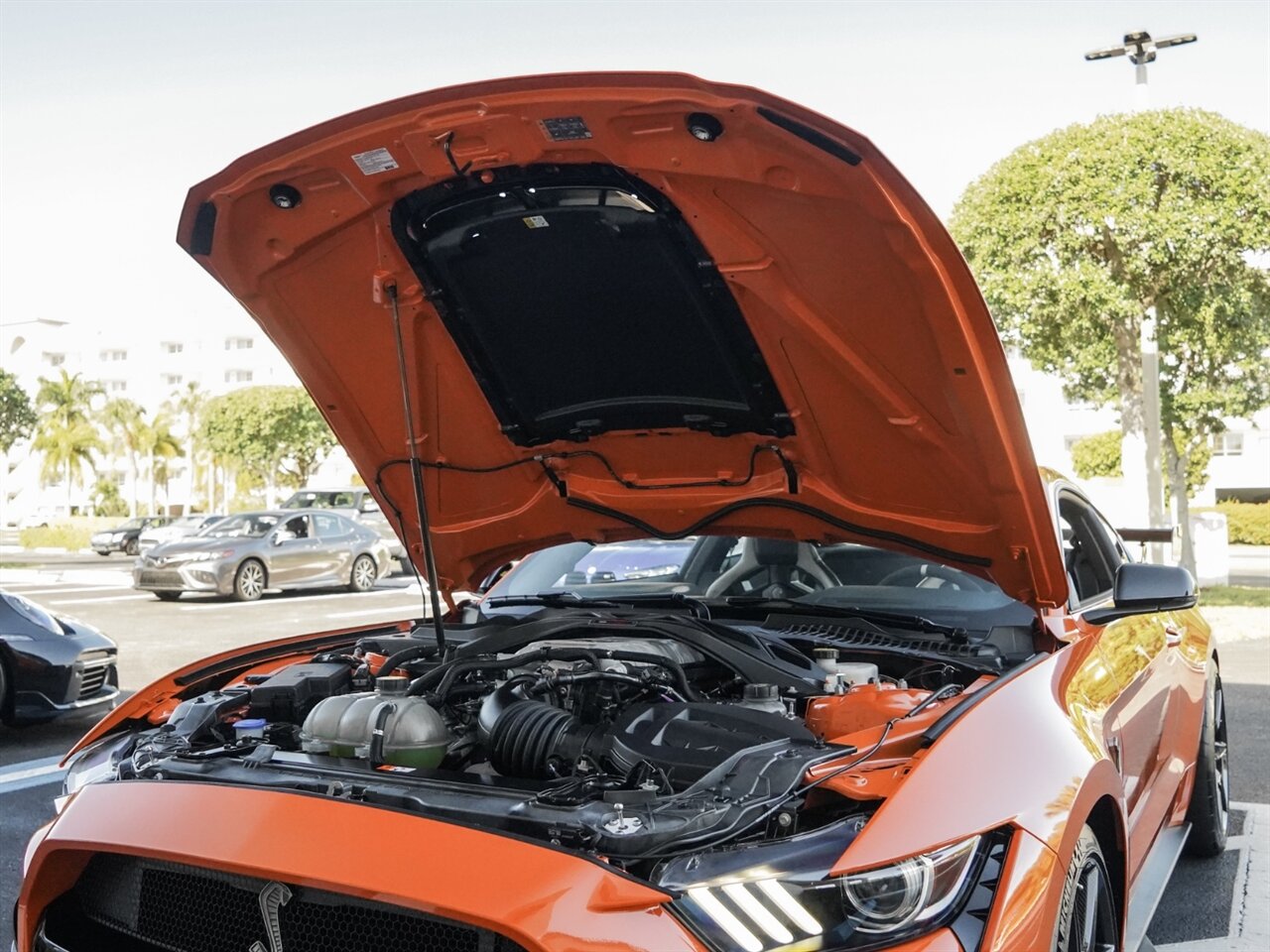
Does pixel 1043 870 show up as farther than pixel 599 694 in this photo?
No

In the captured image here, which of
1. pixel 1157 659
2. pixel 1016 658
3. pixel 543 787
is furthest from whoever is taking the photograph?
pixel 1157 659

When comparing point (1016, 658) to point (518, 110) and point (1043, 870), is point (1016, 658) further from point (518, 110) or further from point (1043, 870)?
point (518, 110)

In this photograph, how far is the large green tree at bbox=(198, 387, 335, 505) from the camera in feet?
195

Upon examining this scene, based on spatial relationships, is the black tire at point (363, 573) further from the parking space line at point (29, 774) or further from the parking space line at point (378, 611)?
the parking space line at point (29, 774)

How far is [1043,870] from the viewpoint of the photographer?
92.7 inches

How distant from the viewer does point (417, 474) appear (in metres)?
4.09

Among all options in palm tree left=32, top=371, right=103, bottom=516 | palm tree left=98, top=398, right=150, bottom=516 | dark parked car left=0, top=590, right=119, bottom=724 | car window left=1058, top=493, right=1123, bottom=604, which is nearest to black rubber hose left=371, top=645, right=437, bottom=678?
car window left=1058, top=493, right=1123, bottom=604

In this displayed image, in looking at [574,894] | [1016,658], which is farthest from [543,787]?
[1016,658]

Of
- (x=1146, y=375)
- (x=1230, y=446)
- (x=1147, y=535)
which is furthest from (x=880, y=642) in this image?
(x=1230, y=446)

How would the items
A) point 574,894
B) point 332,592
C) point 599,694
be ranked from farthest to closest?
point 332,592
point 599,694
point 574,894

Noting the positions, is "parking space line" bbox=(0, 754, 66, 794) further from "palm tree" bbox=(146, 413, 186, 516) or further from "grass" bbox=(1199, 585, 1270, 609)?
"palm tree" bbox=(146, 413, 186, 516)

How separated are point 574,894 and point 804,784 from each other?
545 millimetres

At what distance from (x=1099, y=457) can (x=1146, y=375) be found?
29.7 m

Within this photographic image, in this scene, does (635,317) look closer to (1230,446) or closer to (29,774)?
(29,774)
